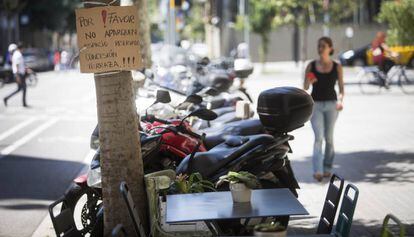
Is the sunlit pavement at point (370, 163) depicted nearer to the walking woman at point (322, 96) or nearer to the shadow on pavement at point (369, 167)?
the shadow on pavement at point (369, 167)

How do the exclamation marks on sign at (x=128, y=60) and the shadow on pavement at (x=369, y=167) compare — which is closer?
the exclamation marks on sign at (x=128, y=60)

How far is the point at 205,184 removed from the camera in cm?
594

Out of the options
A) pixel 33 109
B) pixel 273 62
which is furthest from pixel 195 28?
pixel 33 109

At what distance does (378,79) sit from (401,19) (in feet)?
6.95

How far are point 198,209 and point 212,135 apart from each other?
9.40ft

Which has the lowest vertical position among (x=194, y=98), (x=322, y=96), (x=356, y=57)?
(x=356, y=57)

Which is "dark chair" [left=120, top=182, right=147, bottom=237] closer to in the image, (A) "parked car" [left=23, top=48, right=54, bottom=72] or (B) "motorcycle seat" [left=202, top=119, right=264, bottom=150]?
(B) "motorcycle seat" [left=202, top=119, right=264, bottom=150]

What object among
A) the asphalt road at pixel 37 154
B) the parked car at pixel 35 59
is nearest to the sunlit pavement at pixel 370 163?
the asphalt road at pixel 37 154

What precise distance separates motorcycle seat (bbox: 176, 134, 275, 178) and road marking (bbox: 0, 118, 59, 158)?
7.53 meters

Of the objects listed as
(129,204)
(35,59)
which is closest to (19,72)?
(129,204)

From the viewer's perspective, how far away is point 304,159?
38.3ft

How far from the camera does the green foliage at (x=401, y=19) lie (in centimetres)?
2216

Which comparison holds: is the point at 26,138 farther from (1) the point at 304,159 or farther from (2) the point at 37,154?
(1) the point at 304,159

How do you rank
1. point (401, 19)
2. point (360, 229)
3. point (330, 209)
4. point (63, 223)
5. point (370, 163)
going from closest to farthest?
1. point (63, 223)
2. point (330, 209)
3. point (360, 229)
4. point (370, 163)
5. point (401, 19)
